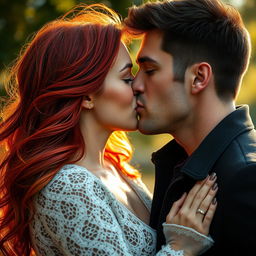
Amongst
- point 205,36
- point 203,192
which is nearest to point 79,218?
point 203,192

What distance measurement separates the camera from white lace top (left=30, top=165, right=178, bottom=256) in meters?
2.91

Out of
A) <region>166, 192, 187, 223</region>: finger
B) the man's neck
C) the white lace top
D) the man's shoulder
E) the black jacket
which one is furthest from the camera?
the man's neck

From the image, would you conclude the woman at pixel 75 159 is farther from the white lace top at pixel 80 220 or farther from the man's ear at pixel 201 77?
the man's ear at pixel 201 77

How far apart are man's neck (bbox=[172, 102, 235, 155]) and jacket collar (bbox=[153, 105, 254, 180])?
9 cm

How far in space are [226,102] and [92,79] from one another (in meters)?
0.73

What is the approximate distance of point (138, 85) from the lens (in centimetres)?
336

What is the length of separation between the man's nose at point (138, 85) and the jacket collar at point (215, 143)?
51 centimetres

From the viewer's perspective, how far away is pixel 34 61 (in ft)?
10.6

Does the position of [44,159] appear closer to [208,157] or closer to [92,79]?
[92,79]

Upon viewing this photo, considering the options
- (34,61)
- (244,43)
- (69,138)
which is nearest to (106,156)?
(69,138)

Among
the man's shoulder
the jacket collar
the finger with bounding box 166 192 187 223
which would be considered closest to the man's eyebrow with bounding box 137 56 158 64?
the jacket collar

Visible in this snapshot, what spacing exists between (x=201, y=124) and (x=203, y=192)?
445mm

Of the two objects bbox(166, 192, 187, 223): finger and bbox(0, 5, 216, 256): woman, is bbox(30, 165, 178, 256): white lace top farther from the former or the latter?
bbox(166, 192, 187, 223): finger

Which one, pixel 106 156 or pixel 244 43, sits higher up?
pixel 244 43
